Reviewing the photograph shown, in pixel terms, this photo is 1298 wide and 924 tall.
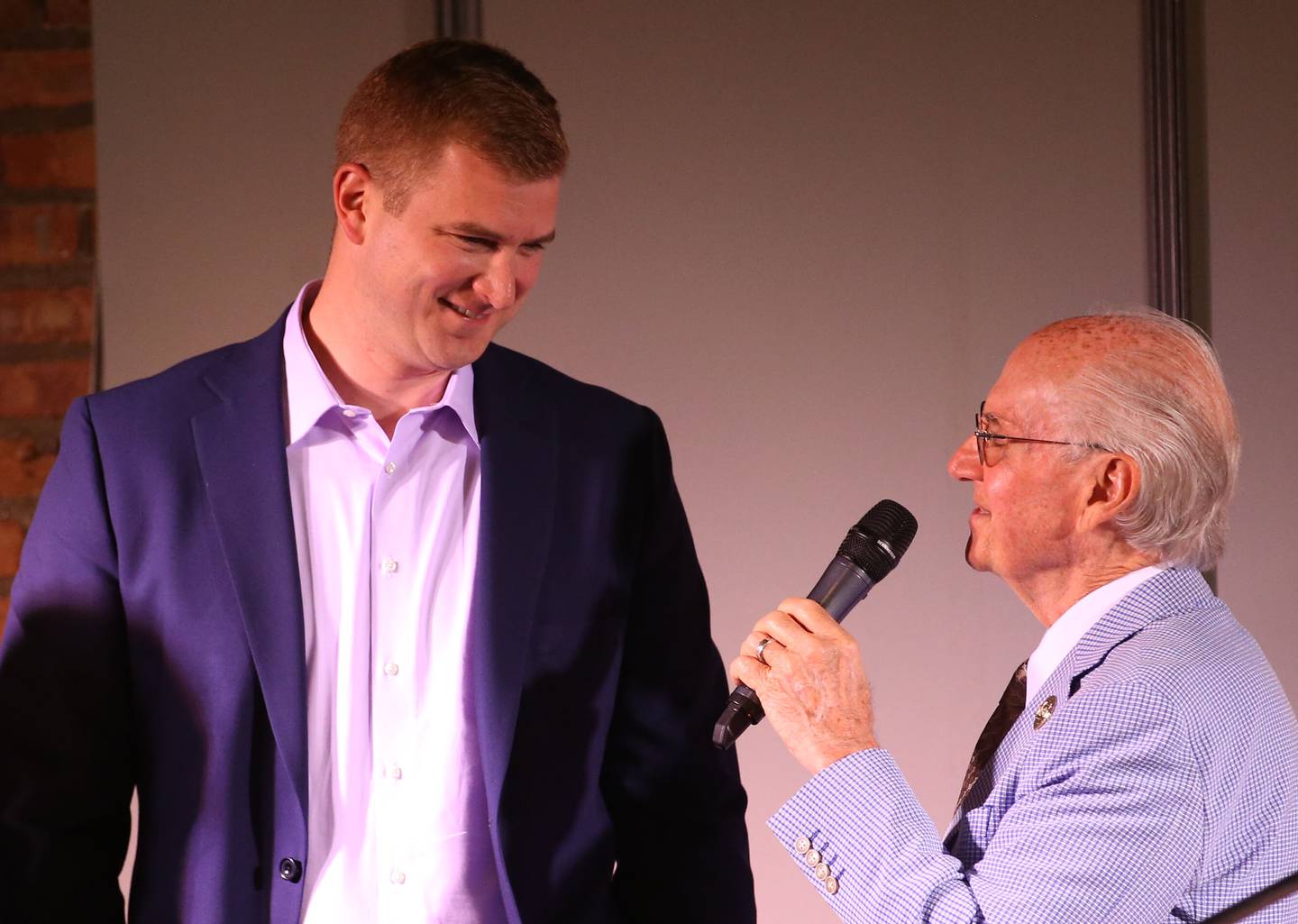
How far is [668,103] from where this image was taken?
8.45 ft

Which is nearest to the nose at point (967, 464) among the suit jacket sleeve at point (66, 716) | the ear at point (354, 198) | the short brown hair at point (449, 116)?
the short brown hair at point (449, 116)

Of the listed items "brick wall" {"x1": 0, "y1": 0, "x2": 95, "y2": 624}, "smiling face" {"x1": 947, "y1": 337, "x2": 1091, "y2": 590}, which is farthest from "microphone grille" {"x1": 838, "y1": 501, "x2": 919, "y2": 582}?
"brick wall" {"x1": 0, "y1": 0, "x2": 95, "y2": 624}

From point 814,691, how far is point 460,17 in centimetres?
163

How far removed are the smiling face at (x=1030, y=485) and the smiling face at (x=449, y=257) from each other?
1.77 ft

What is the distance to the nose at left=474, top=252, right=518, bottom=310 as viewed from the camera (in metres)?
1.42

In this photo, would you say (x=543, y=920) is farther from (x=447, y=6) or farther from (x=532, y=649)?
(x=447, y=6)

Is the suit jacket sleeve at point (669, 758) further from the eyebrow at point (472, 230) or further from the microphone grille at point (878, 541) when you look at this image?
the eyebrow at point (472, 230)

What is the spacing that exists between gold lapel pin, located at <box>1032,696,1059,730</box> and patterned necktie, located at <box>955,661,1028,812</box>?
0.10 metres

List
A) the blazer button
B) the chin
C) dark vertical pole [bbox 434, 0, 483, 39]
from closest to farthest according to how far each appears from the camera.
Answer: the blazer button, the chin, dark vertical pole [bbox 434, 0, 483, 39]

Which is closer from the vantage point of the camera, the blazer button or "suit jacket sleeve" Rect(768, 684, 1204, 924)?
"suit jacket sleeve" Rect(768, 684, 1204, 924)

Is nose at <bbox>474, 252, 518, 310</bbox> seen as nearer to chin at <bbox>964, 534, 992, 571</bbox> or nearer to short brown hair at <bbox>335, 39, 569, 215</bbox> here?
short brown hair at <bbox>335, 39, 569, 215</bbox>

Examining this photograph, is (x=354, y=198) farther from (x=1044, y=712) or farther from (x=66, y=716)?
(x=1044, y=712)

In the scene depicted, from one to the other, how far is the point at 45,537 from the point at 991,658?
1.80 m

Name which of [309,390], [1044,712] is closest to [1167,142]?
[1044,712]
